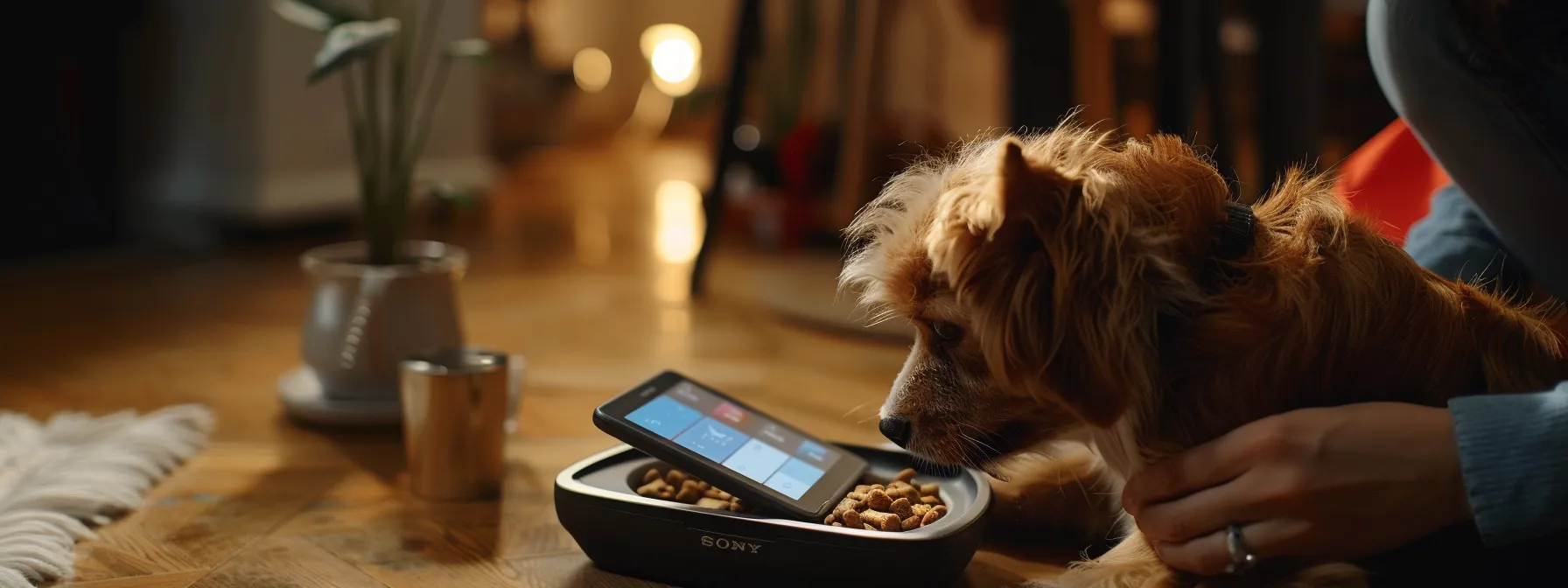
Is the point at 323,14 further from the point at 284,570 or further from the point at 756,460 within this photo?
the point at 756,460

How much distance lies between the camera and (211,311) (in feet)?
7.80

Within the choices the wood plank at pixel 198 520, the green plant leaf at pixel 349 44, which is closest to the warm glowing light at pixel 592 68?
the green plant leaf at pixel 349 44

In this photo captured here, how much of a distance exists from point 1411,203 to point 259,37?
8.85ft

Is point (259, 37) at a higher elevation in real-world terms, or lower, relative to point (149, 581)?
higher

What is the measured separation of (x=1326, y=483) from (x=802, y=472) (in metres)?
0.46

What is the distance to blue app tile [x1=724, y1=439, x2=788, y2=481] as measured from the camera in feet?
3.63

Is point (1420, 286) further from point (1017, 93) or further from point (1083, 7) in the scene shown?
point (1083, 7)

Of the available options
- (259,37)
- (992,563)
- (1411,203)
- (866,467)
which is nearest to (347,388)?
(866,467)

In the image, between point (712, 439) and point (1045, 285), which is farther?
point (712, 439)

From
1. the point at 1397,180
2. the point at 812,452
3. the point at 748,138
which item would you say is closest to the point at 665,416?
the point at 812,452

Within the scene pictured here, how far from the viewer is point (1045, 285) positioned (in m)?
0.87

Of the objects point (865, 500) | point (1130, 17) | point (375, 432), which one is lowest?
point (375, 432)

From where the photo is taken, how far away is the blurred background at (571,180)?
195 centimetres

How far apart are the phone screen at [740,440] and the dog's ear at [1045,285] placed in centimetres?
27
